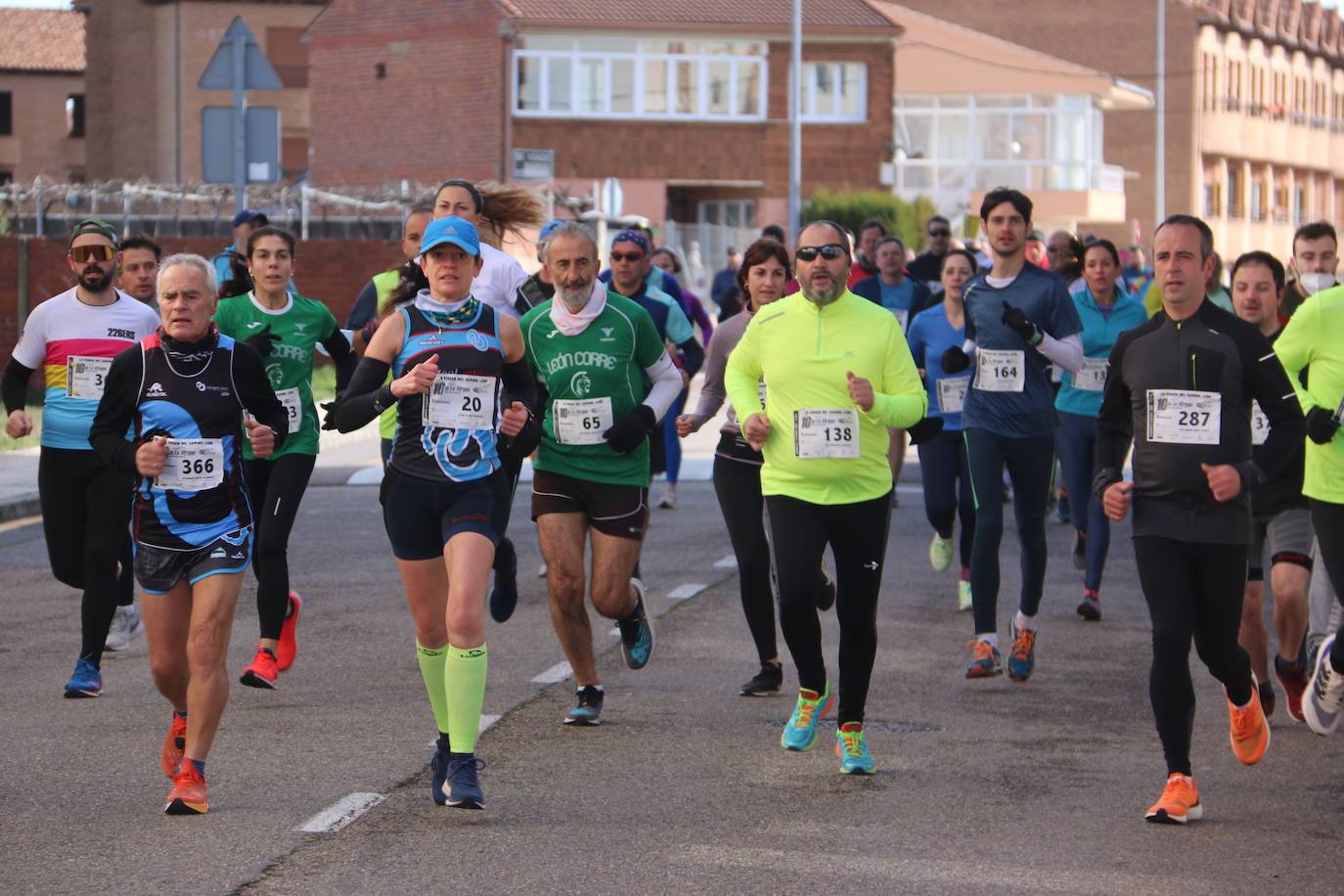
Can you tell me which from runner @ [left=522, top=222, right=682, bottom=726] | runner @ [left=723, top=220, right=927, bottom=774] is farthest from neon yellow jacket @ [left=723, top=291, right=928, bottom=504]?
runner @ [left=522, top=222, right=682, bottom=726]

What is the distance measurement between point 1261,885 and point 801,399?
8.17ft

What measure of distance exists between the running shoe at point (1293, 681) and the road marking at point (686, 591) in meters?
3.96

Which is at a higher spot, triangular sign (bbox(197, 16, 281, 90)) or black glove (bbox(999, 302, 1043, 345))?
triangular sign (bbox(197, 16, 281, 90))

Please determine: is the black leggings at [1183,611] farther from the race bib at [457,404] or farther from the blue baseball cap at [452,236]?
the blue baseball cap at [452,236]

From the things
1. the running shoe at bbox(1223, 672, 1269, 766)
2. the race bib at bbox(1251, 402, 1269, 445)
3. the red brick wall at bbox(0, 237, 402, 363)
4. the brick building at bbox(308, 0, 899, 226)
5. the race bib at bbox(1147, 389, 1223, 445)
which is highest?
the brick building at bbox(308, 0, 899, 226)

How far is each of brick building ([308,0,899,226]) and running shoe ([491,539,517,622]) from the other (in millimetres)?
43697

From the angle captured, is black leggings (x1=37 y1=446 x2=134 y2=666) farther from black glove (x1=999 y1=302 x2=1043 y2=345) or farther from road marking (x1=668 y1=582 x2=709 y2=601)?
black glove (x1=999 y1=302 x2=1043 y2=345)

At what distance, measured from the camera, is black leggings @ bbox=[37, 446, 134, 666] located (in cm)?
879

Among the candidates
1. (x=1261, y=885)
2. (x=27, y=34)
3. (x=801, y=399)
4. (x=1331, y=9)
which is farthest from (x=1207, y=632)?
(x=1331, y=9)

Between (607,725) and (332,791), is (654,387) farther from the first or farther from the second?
(332,791)

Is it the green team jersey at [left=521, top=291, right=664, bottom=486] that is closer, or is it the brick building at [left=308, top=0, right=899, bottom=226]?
the green team jersey at [left=521, top=291, right=664, bottom=486]

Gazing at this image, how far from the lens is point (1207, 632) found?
6762 mm

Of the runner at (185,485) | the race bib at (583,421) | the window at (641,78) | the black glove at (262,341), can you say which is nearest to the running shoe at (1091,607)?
the race bib at (583,421)

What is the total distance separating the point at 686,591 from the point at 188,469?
5.48m
